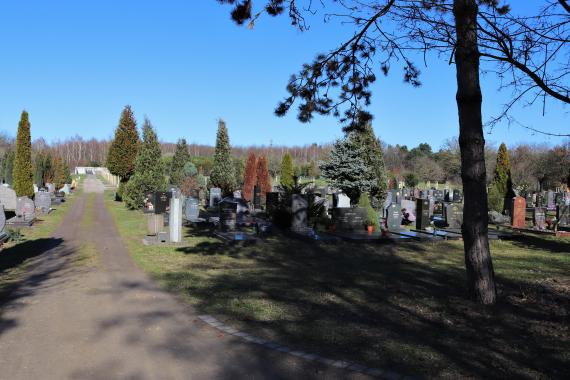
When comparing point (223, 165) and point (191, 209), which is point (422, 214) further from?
point (223, 165)

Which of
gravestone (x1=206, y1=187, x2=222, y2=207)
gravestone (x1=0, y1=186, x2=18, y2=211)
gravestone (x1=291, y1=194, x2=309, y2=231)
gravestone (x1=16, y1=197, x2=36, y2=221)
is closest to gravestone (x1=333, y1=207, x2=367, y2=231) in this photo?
gravestone (x1=291, y1=194, x2=309, y2=231)

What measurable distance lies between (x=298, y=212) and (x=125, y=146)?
19.3 m

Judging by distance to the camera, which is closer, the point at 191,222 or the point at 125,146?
the point at 191,222

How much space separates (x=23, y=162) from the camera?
22.0 metres

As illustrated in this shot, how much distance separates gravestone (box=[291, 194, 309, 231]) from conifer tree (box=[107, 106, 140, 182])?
18116 millimetres

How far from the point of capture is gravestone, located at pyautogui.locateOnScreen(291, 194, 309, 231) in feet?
57.2

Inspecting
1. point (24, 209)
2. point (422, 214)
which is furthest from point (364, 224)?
point (24, 209)

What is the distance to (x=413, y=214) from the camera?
23.6 meters

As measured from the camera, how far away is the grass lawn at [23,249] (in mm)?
9258

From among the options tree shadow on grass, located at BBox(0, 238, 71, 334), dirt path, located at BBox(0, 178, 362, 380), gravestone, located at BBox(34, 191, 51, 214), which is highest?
gravestone, located at BBox(34, 191, 51, 214)

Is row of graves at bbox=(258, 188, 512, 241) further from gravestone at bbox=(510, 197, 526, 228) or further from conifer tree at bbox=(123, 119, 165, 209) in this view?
conifer tree at bbox=(123, 119, 165, 209)

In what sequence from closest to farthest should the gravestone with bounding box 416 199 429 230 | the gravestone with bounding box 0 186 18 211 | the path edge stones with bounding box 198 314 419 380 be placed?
the path edge stones with bounding box 198 314 419 380 → the gravestone with bounding box 416 199 429 230 → the gravestone with bounding box 0 186 18 211

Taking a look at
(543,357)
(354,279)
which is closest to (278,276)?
→ (354,279)

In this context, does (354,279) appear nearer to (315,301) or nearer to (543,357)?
(315,301)
